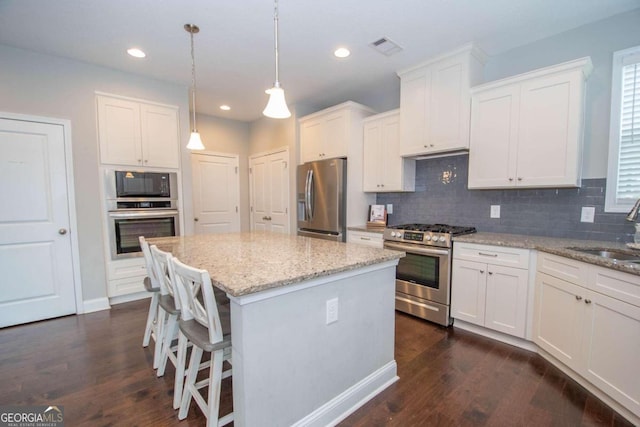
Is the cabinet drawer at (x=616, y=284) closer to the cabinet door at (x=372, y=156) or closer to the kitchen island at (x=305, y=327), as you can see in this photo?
the kitchen island at (x=305, y=327)

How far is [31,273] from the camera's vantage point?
2.97 metres

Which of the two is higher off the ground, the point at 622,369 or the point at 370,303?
the point at 370,303

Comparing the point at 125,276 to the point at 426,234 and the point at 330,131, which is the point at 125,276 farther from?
the point at 426,234

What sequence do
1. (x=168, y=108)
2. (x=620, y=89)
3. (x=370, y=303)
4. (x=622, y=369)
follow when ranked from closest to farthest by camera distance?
(x=622, y=369)
(x=370, y=303)
(x=620, y=89)
(x=168, y=108)

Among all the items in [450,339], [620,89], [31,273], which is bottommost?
[450,339]

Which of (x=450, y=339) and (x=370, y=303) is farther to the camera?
(x=450, y=339)

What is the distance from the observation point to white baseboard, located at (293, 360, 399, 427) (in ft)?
5.10

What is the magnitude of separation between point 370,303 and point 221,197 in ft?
13.5

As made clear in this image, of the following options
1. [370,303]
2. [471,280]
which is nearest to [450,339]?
[471,280]

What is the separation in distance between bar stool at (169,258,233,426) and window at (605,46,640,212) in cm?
307

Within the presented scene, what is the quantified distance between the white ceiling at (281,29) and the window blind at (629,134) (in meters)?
0.50

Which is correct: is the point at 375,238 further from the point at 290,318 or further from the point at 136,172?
the point at 136,172

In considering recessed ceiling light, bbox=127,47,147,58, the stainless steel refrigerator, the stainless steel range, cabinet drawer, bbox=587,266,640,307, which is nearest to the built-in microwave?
recessed ceiling light, bbox=127,47,147,58

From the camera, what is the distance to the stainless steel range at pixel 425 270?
2771 millimetres
